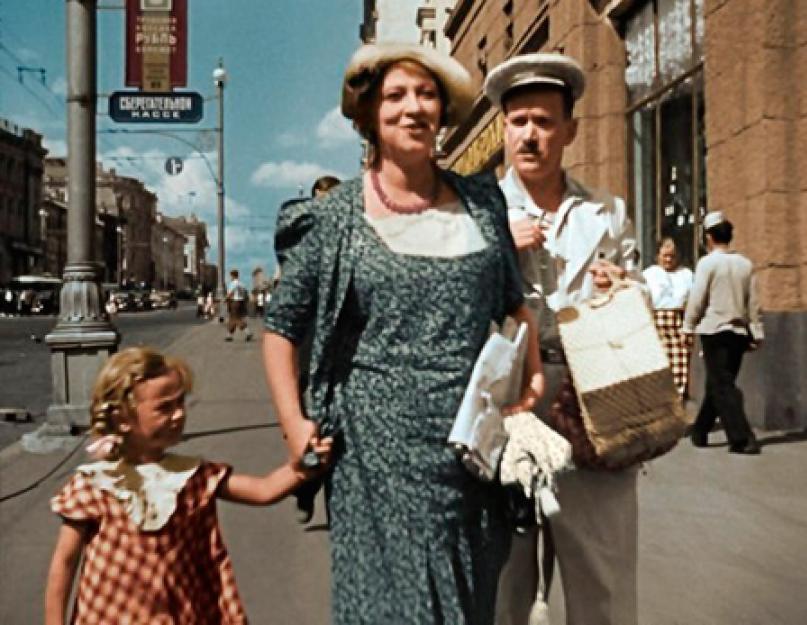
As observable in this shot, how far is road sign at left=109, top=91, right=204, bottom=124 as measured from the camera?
36.2 feet

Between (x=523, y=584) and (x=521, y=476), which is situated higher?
(x=521, y=476)

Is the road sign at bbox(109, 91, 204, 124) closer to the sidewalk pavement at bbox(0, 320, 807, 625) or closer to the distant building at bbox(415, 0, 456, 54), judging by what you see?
the sidewalk pavement at bbox(0, 320, 807, 625)

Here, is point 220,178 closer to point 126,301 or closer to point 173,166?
point 173,166

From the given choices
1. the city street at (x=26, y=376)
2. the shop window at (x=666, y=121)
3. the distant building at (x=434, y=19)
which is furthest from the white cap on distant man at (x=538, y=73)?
the distant building at (x=434, y=19)

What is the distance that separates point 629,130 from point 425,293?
1286cm

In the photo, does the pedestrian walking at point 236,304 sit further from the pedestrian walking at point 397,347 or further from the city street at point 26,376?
the pedestrian walking at point 397,347

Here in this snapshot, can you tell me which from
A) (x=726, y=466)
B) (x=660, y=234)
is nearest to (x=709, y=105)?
(x=660, y=234)

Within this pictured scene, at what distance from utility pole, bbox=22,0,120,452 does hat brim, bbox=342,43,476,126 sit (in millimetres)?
6575

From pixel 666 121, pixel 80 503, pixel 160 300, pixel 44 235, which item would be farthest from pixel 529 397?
pixel 44 235

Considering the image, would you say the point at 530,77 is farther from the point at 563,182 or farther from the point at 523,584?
the point at 523,584

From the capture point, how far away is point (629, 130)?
1460 cm

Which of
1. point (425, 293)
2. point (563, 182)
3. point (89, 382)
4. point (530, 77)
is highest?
point (530, 77)

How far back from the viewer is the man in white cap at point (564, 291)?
114 inches

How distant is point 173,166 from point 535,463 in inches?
1668
